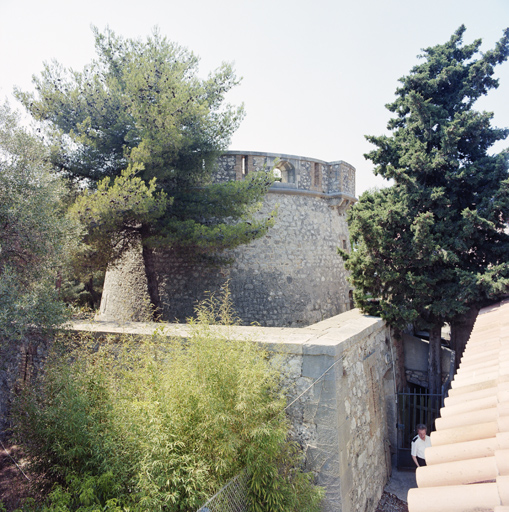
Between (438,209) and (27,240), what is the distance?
711 cm

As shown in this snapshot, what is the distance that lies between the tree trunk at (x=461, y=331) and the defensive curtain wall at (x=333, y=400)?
251 cm

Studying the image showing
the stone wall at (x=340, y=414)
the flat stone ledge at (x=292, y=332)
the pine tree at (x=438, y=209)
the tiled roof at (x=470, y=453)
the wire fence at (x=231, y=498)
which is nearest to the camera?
the tiled roof at (x=470, y=453)

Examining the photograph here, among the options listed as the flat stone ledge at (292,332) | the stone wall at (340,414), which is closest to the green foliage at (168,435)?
the stone wall at (340,414)

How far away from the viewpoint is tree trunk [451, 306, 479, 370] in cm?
750

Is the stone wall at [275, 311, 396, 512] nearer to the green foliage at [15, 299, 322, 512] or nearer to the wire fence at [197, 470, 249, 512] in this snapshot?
the green foliage at [15, 299, 322, 512]

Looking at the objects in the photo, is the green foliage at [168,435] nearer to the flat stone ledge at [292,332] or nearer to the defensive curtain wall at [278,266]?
the flat stone ledge at [292,332]

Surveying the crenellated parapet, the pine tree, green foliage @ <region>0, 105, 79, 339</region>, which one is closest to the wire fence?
green foliage @ <region>0, 105, 79, 339</region>

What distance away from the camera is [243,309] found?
378 inches

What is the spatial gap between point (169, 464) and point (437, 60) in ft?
28.6

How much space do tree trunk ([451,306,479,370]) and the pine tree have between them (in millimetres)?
373

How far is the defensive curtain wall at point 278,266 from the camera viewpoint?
966 centimetres

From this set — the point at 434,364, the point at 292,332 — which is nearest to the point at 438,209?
the point at 434,364

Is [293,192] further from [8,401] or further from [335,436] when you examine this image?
[8,401]

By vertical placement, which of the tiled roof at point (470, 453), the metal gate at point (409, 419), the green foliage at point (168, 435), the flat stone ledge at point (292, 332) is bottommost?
the metal gate at point (409, 419)
